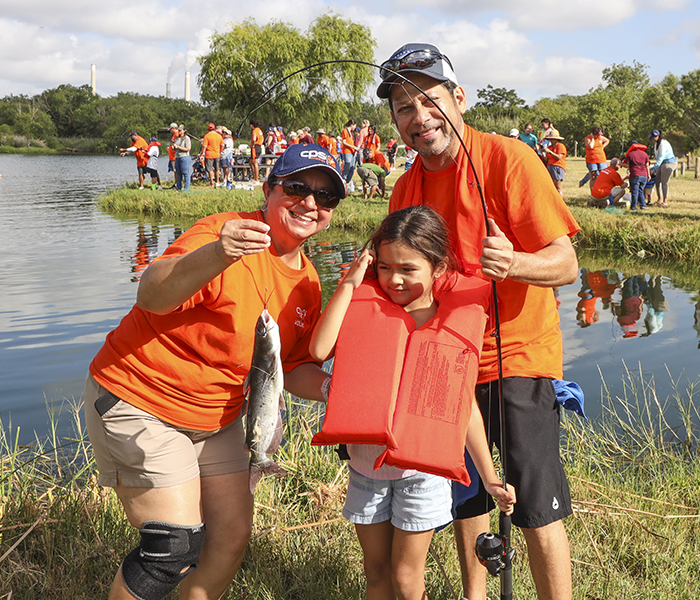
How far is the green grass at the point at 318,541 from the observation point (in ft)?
10.9

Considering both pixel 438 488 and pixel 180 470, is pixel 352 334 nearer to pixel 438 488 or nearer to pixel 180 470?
pixel 438 488

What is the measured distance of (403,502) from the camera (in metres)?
2.69

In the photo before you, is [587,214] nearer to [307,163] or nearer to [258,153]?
[307,163]

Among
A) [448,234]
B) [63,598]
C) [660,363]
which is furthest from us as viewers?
[660,363]

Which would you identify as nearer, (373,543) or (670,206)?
(373,543)

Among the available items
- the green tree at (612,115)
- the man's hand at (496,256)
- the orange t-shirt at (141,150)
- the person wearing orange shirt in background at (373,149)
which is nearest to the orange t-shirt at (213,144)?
the orange t-shirt at (141,150)

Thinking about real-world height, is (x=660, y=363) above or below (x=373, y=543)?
below

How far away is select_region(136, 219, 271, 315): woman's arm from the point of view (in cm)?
232

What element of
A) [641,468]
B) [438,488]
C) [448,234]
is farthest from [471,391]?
[641,468]

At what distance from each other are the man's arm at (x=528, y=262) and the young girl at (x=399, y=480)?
0.37 metres

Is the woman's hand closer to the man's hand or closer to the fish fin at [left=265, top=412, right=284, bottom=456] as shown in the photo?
the fish fin at [left=265, top=412, right=284, bottom=456]

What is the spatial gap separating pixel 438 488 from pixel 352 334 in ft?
2.53

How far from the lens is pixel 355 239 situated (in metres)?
17.9

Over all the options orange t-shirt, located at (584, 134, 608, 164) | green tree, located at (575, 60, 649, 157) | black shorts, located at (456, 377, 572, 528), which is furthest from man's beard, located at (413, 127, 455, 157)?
green tree, located at (575, 60, 649, 157)
